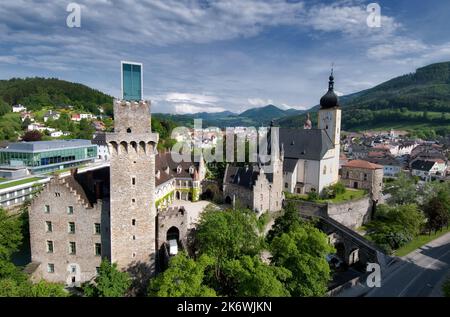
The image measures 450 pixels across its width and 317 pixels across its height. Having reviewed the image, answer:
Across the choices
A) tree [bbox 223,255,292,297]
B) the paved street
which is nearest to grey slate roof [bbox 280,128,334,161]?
the paved street

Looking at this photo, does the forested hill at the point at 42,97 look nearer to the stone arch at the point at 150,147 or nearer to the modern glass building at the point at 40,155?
the modern glass building at the point at 40,155

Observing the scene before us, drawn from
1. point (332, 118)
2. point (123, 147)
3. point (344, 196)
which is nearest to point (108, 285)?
point (123, 147)

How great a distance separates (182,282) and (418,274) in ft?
101

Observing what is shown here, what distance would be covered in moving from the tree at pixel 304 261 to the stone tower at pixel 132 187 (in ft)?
40.0

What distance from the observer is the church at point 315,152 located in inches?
2290

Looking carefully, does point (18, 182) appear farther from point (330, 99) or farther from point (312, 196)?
point (330, 99)

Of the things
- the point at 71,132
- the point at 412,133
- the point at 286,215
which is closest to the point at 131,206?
the point at 286,215

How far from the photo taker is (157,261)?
30125 millimetres

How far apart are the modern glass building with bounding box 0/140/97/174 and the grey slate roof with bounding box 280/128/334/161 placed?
201ft

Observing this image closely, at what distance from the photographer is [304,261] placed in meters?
24.9

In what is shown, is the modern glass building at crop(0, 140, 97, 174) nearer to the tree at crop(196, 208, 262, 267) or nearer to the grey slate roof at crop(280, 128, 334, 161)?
the grey slate roof at crop(280, 128, 334, 161)

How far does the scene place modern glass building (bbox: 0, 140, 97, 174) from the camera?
73.9 m

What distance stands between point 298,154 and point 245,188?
743 inches
